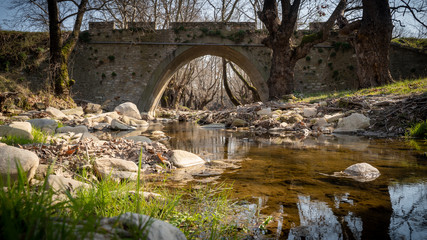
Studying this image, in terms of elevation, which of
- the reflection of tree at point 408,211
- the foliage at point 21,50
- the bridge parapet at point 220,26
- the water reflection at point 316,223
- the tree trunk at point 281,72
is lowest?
the water reflection at point 316,223

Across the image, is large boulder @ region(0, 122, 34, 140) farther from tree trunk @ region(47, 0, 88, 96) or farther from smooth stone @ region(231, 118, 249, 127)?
tree trunk @ region(47, 0, 88, 96)

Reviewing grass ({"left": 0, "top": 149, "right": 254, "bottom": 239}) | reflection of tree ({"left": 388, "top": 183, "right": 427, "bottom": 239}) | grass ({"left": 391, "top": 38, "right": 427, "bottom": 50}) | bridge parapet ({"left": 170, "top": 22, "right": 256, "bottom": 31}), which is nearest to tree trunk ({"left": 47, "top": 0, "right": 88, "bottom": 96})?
bridge parapet ({"left": 170, "top": 22, "right": 256, "bottom": 31})

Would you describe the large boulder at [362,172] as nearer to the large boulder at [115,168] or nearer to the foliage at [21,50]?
the large boulder at [115,168]

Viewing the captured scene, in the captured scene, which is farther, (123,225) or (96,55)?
(96,55)

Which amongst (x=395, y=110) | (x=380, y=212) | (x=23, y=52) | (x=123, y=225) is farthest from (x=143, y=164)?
(x=23, y=52)

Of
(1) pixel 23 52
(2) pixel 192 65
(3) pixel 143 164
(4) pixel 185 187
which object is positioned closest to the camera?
(4) pixel 185 187

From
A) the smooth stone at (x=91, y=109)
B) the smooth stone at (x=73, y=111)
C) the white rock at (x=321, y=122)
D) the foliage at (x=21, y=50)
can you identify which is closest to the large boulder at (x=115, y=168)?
the white rock at (x=321, y=122)

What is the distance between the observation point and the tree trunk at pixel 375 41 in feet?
29.7

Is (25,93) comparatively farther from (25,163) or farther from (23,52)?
(25,163)

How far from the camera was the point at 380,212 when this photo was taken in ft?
5.04

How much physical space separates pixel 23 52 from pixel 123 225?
17.3 meters

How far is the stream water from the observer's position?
1.36 metres

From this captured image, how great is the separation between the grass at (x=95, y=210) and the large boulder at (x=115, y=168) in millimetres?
499

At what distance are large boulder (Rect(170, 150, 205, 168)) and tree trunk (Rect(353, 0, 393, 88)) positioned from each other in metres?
8.66
